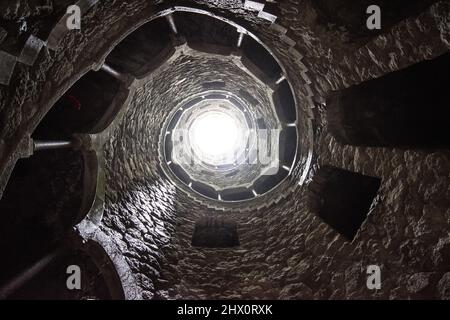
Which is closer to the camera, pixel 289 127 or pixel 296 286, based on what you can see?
pixel 296 286

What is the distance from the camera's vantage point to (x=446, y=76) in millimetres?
2324

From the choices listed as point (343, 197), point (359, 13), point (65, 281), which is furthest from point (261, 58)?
point (65, 281)

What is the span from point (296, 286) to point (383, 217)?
1.17 m

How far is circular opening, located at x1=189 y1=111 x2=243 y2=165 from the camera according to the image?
8562 millimetres

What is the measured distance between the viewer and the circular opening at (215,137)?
8.56 meters

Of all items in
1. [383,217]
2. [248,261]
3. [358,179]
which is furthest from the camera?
[248,261]

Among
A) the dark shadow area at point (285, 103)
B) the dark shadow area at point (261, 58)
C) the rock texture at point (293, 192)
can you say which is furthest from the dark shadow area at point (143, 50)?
the dark shadow area at point (285, 103)

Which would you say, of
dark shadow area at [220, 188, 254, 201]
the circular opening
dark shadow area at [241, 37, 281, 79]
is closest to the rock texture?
dark shadow area at [241, 37, 281, 79]

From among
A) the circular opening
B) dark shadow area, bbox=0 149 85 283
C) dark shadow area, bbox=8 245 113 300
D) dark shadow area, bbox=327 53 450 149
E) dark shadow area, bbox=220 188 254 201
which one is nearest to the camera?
dark shadow area, bbox=327 53 450 149

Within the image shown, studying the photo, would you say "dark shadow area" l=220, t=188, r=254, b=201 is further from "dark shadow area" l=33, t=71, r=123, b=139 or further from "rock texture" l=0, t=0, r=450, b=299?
"dark shadow area" l=33, t=71, r=123, b=139

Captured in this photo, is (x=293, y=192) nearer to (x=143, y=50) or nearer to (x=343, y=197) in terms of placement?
(x=343, y=197)

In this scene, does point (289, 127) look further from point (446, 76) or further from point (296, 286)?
point (446, 76)

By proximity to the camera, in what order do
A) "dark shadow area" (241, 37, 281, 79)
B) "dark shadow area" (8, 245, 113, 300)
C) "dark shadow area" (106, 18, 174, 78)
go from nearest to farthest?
1. "dark shadow area" (8, 245, 113, 300)
2. "dark shadow area" (106, 18, 174, 78)
3. "dark shadow area" (241, 37, 281, 79)
